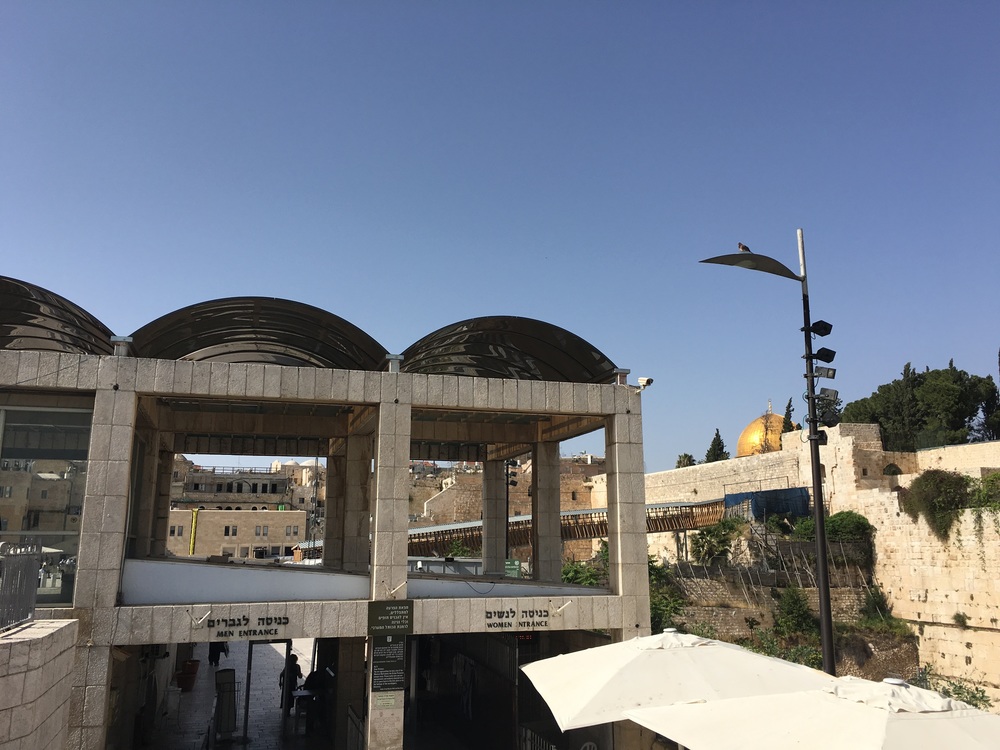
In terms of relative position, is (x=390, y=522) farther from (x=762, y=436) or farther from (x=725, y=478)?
(x=762, y=436)

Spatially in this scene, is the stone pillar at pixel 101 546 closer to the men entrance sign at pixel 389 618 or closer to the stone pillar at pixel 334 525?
the men entrance sign at pixel 389 618

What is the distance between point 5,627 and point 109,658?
3.26m

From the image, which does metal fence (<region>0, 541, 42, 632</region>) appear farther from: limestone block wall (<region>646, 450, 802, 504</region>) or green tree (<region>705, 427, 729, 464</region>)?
green tree (<region>705, 427, 729, 464</region>)

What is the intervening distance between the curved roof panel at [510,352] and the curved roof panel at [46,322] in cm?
582

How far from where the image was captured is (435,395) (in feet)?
46.7

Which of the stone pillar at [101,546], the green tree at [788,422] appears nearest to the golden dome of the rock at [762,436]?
the green tree at [788,422]

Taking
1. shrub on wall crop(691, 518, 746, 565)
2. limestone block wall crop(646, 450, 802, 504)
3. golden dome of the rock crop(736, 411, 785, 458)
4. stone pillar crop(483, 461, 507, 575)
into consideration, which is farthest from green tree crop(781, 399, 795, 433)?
stone pillar crop(483, 461, 507, 575)

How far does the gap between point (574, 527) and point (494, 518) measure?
13289 mm

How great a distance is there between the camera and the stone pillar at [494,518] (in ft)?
78.1

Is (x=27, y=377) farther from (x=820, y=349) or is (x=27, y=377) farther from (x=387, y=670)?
(x=820, y=349)

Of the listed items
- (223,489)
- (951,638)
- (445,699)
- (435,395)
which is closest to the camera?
(435,395)

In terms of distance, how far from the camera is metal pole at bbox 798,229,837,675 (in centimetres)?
1128

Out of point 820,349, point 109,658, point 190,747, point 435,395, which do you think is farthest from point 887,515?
point 109,658

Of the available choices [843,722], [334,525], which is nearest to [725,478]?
[334,525]
